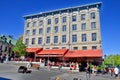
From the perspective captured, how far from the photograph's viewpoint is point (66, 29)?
41406 mm

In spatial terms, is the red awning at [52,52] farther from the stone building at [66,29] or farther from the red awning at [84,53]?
the stone building at [66,29]

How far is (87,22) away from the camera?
3903 cm

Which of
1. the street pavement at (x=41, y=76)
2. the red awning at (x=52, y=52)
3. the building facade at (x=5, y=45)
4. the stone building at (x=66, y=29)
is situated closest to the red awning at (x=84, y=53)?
the stone building at (x=66, y=29)

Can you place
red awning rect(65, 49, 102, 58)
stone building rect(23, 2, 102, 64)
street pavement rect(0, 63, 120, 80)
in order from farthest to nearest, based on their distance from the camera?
stone building rect(23, 2, 102, 64) < red awning rect(65, 49, 102, 58) < street pavement rect(0, 63, 120, 80)

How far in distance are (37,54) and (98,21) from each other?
1539cm

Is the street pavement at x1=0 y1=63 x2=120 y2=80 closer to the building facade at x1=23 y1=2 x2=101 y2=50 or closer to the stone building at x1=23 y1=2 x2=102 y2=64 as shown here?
the stone building at x1=23 y1=2 x2=102 y2=64

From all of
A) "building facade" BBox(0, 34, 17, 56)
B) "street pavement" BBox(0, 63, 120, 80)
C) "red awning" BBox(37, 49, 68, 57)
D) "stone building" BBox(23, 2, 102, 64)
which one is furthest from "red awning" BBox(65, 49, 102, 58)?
"building facade" BBox(0, 34, 17, 56)

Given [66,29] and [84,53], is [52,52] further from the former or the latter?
[84,53]

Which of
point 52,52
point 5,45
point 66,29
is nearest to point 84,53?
point 52,52

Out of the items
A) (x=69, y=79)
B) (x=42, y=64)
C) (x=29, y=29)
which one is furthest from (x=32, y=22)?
(x=69, y=79)

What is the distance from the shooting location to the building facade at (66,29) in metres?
38.1

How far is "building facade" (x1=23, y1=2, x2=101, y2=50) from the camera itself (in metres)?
38.1

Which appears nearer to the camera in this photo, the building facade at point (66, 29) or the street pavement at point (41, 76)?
the street pavement at point (41, 76)

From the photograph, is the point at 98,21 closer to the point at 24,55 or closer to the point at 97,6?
the point at 97,6
